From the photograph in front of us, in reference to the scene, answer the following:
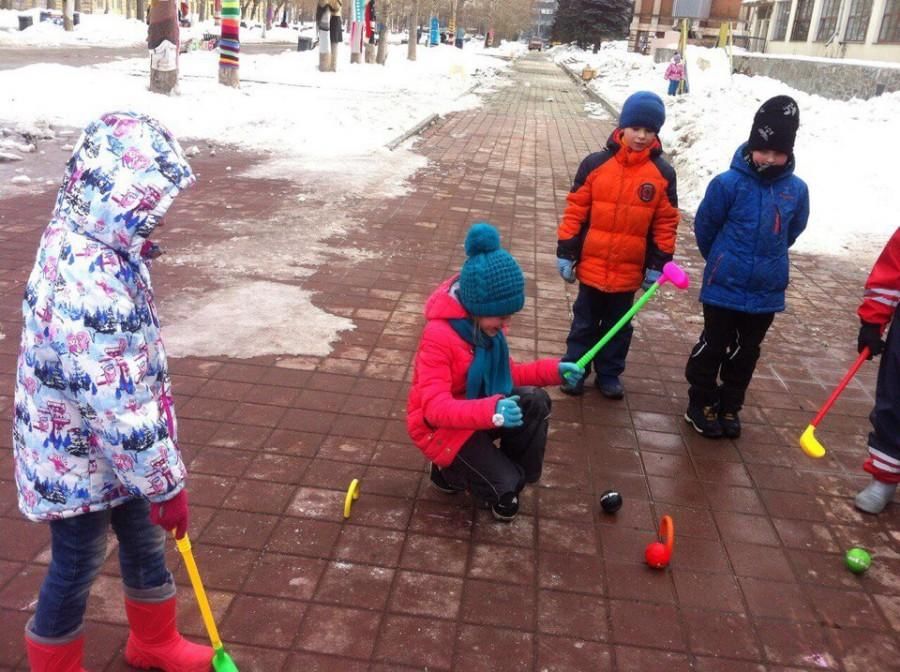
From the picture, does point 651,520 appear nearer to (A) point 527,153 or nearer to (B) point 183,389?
(B) point 183,389

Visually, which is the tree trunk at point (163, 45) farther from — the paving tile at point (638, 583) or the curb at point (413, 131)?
the paving tile at point (638, 583)

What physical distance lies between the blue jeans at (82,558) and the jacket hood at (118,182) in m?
0.80

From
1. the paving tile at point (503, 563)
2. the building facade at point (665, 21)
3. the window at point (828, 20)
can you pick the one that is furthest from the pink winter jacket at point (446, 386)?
the building facade at point (665, 21)

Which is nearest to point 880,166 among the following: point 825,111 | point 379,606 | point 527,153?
point 825,111

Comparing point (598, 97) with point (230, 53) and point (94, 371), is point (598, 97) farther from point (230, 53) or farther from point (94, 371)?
point (94, 371)

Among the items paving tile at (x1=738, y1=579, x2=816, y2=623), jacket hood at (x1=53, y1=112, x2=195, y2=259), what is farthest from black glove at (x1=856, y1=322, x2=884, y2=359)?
jacket hood at (x1=53, y1=112, x2=195, y2=259)

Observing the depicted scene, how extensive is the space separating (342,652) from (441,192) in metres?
7.97

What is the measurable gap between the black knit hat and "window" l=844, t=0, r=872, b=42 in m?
31.8

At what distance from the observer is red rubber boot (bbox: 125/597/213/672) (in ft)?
8.01

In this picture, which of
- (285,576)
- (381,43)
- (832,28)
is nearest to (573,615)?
(285,576)

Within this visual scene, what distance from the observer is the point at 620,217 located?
441 cm

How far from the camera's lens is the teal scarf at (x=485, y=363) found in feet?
10.3

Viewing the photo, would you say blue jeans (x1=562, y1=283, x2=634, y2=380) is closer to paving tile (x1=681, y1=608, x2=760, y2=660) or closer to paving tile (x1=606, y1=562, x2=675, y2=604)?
paving tile (x1=606, y1=562, x2=675, y2=604)

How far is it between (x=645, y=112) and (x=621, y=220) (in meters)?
0.61
